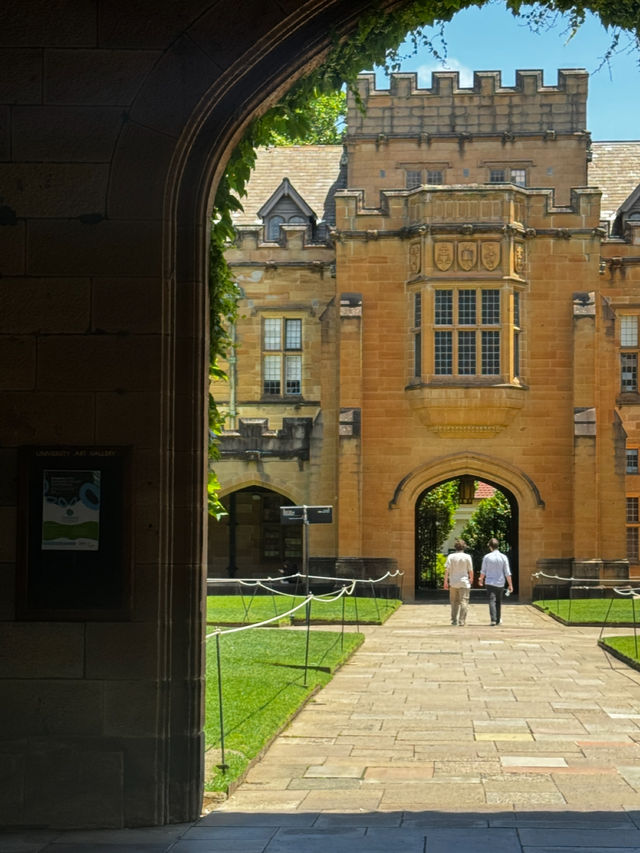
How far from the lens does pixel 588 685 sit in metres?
13.6

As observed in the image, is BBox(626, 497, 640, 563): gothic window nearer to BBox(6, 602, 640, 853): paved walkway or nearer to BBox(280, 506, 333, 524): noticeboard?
BBox(280, 506, 333, 524): noticeboard

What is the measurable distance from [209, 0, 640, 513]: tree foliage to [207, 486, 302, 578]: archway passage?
26.0 m

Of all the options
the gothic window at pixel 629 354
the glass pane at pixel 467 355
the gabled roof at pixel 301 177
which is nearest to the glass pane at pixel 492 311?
the glass pane at pixel 467 355

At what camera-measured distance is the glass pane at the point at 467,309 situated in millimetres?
30406

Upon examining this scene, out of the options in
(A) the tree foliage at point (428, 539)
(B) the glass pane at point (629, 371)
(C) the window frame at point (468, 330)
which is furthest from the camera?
(A) the tree foliage at point (428, 539)

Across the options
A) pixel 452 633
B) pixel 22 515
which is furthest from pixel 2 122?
pixel 452 633

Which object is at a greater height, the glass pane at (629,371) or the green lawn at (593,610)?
the glass pane at (629,371)

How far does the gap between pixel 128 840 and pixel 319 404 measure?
26.3 meters

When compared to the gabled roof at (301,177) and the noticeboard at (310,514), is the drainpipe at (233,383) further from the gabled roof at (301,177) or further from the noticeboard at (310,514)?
the noticeboard at (310,514)

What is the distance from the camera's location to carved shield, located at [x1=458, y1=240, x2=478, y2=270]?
30359mm

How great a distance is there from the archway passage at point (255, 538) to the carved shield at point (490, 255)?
357 inches

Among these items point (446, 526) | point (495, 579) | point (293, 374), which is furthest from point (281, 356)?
point (495, 579)

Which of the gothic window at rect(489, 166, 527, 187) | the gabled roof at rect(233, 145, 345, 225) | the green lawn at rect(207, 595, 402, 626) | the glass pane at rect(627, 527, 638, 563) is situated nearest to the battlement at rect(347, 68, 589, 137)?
the gothic window at rect(489, 166, 527, 187)

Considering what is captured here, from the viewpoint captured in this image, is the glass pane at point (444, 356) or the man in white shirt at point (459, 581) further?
the glass pane at point (444, 356)
